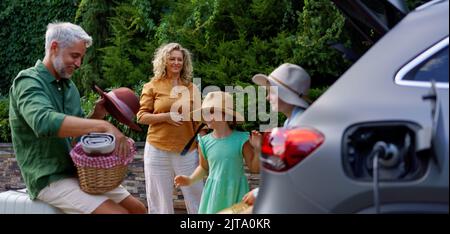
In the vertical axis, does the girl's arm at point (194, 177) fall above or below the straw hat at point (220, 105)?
below

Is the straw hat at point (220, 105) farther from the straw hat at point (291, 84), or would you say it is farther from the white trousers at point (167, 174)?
the white trousers at point (167, 174)

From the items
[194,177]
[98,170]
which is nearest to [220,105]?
[194,177]

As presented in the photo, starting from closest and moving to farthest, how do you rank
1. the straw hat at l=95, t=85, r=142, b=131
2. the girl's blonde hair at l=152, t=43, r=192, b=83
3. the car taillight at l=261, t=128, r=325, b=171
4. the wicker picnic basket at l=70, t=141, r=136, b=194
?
1. the car taillight at l=261, t=128, r=325, b=171
2. the wicker picnic basket at l=70, t=141, r=136, b=194
3. the straw hat at l=95, t=85, r=142, b=131
4. the girl's blonde hair at l=152, t=43, r=192, b=83

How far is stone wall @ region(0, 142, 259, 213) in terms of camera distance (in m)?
7.76

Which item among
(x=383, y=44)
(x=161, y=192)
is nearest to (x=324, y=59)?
(x=161, y=192)

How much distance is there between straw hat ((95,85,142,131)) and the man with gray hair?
0.83ft

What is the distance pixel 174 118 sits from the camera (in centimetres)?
637

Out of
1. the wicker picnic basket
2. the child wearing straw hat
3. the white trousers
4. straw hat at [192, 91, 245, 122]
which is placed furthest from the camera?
the white trousers

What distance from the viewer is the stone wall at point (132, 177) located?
7.76m

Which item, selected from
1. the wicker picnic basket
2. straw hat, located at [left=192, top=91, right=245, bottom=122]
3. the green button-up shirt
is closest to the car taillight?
the wicker picnic basket

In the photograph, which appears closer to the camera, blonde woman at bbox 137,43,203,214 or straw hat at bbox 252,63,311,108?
straw hat at bbox 252,63,311,108

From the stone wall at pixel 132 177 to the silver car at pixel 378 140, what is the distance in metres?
3.51

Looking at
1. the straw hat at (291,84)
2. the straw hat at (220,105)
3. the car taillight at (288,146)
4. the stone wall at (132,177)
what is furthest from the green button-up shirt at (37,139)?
the stone wall at (132,177)

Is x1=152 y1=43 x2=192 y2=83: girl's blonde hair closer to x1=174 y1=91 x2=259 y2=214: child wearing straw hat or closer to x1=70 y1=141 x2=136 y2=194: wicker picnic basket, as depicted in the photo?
x1=174 y1=91 x2=259 y2=214: child wearing straw hat
